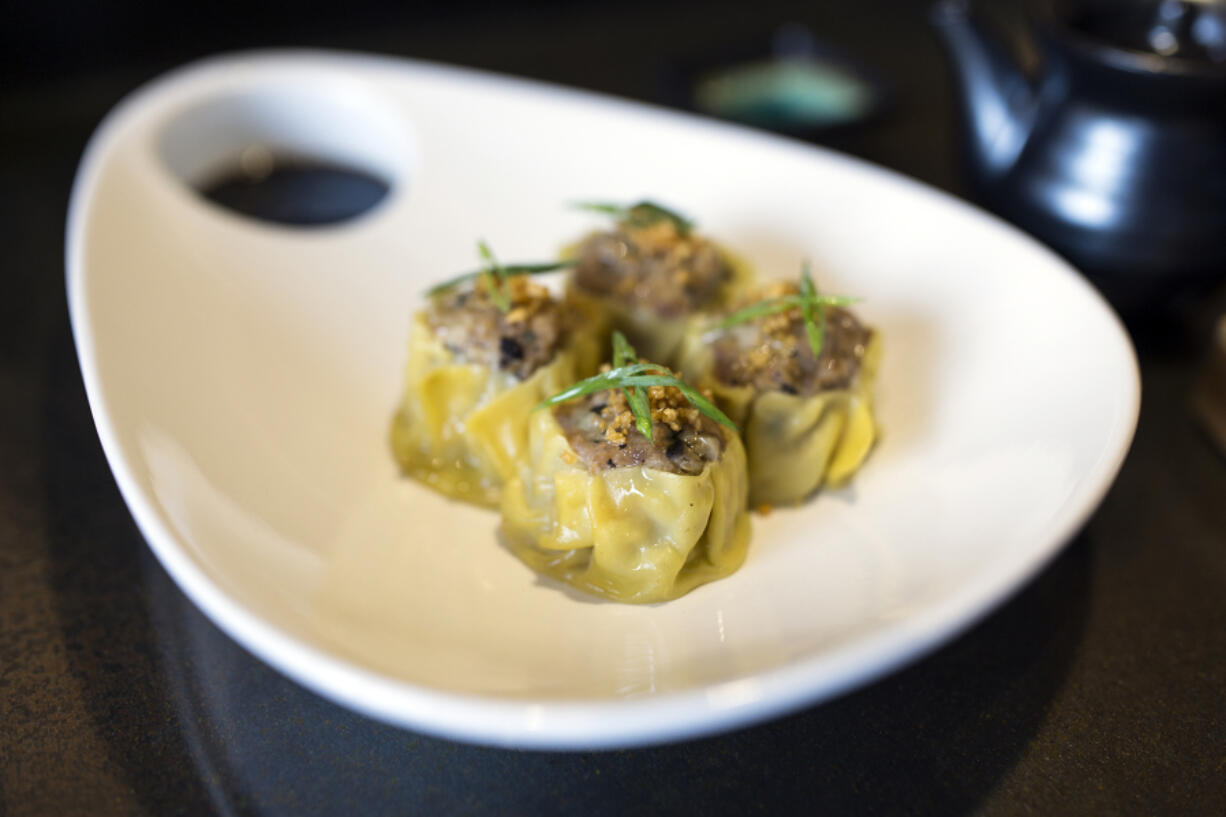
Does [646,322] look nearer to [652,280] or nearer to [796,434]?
[652,280]

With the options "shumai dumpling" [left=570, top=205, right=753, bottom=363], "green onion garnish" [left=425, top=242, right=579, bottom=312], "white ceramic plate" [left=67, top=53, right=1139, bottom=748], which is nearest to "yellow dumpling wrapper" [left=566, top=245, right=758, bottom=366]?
"shumai dumpling" [left=570, top=205, right=753, bottom=363]

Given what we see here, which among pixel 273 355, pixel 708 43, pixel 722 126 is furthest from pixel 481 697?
pixel 708 43

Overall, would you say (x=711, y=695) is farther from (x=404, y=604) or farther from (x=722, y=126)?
(x=722, y=126)

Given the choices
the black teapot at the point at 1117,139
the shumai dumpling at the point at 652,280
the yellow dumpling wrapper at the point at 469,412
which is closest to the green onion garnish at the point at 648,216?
the shumai dumpling at the point at 652,280

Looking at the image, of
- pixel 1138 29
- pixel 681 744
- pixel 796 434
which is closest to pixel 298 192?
pixel 796 434

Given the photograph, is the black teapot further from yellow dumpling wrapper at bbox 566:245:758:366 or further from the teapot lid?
yellow dumpling wrapper at bbox 566:245:758:366

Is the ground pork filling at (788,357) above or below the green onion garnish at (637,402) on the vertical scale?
below

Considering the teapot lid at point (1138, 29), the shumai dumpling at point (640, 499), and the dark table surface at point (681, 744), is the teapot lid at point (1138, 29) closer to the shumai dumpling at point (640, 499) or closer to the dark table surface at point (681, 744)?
the dark table surface at point (681, 744)
